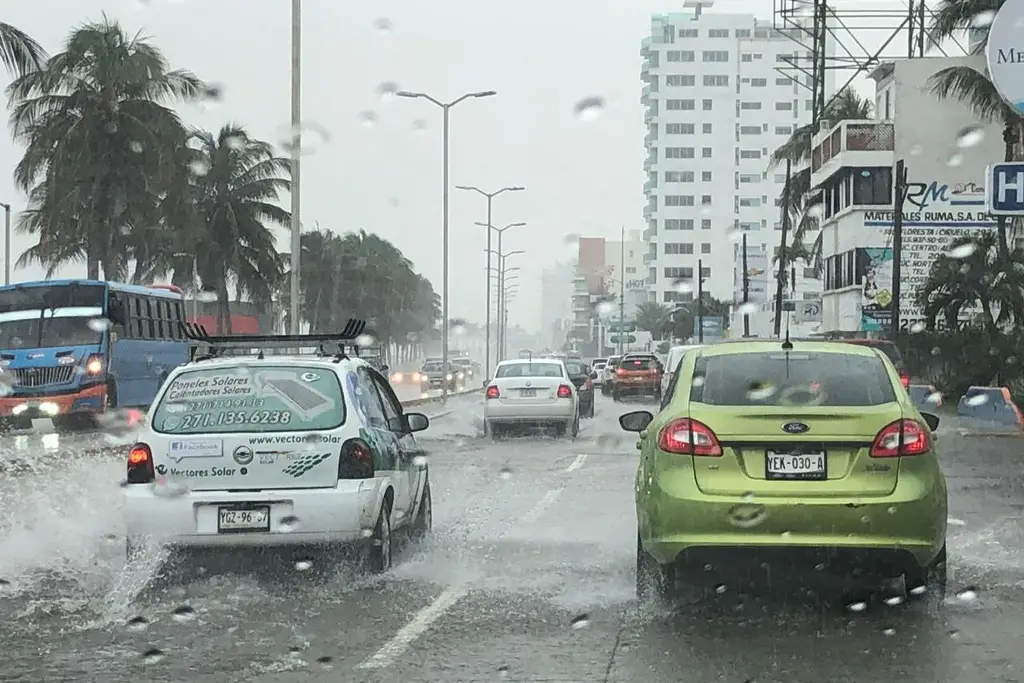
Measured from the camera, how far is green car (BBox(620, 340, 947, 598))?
762cm

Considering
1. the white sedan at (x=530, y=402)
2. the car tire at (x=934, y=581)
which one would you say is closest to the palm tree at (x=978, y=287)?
the white sedan at (x=530, y=402)

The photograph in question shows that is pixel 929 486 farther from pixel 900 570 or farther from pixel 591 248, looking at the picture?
pixel 591 248

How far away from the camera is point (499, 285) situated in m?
86.9

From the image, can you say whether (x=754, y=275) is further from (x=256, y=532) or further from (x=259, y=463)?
(x=256, y=532)

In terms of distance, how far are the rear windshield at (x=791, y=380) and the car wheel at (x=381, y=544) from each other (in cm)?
226

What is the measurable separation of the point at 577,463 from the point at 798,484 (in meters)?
11.4

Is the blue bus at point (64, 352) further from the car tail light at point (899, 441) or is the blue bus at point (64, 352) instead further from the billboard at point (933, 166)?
the billboard at point (933, 166)

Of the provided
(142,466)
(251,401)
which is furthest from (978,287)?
(142,466)

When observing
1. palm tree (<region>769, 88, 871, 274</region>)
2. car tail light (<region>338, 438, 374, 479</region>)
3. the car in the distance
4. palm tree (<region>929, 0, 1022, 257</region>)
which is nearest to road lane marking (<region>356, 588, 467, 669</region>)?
car tail light (<region>338, 438, 374, 479</region>)

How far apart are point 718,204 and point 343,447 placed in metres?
155

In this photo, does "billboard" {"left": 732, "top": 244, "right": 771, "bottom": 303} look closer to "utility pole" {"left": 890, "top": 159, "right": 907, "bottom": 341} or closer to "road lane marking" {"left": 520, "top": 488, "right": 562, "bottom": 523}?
"utility pole" {"left": 890, "top": 159, "right": 907, "bottom": 341}

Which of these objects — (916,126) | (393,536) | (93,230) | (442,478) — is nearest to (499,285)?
(916,126)

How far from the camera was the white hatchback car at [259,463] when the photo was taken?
8.79 metres

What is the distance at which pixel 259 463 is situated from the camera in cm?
887
